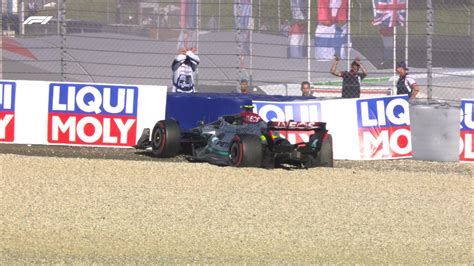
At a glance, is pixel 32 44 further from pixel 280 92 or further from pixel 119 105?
pixel 119 105

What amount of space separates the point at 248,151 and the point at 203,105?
8.39 ft

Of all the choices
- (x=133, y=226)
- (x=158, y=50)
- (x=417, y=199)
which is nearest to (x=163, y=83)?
(x=158, y=50)

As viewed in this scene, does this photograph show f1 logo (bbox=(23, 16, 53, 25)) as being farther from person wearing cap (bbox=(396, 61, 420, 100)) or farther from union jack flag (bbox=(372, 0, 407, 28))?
person wearing cap (bbox=(396, 61, 420, 100))

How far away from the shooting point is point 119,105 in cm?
1648

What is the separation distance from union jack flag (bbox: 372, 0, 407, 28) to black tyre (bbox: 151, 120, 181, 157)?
4821 mm

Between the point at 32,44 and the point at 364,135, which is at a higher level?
the point at 32,44

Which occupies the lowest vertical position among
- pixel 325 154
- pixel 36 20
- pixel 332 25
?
pixel 325 154

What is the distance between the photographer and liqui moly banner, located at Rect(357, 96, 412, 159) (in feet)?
52.5

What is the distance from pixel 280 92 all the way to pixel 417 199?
9875 mm

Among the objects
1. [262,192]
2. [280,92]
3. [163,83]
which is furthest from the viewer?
[163,83]

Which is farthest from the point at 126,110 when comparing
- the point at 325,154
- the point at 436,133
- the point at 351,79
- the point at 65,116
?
the point at 436,133

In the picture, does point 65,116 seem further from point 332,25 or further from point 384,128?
point 332,25

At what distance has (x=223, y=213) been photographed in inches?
423

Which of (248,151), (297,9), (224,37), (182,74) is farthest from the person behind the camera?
(224,37)
